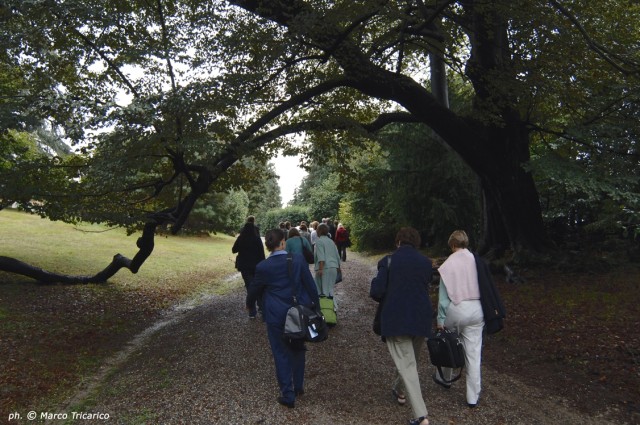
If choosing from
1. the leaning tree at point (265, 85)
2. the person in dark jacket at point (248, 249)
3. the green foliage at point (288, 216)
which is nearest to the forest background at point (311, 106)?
the leaning tree at point (265, 85)

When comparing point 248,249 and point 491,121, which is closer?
point 248,249

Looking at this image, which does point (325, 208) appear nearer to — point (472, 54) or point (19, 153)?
point (472, 54)

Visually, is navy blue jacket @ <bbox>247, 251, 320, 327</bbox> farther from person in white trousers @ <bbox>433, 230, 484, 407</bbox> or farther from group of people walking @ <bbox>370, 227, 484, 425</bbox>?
person in white trousers @ <bbox>433, 230, 484, 407</bbox>

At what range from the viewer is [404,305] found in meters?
4.25

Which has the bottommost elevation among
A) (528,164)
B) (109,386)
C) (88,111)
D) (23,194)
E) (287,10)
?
(109,386)

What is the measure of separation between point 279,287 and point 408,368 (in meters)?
1.52

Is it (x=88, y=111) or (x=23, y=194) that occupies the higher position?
(x=88, y=111)

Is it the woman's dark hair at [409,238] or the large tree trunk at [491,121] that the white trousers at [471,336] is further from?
the large tree trunk at [491,121]

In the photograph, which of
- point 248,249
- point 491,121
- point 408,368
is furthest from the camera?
point 491,121

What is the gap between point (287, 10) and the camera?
8789 millimetres

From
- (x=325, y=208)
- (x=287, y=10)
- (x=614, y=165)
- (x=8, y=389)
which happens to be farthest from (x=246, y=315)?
(x=325, y=208)

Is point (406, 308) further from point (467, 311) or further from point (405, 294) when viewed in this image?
point (467, 311)

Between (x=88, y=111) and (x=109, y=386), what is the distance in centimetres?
447

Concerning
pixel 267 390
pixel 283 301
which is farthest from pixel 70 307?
pixel 283 301
